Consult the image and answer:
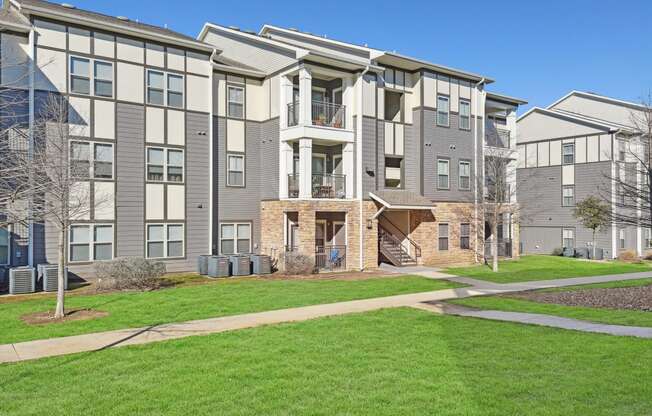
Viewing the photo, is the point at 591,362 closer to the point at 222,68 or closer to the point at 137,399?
the point at 137,399

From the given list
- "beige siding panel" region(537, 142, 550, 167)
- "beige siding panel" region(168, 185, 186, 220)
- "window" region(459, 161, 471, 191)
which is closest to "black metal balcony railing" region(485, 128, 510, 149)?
"window" region(459, 161, 471, 191)

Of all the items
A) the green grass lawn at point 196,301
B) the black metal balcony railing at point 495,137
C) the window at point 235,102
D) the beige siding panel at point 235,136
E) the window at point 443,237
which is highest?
the window at point 235,102

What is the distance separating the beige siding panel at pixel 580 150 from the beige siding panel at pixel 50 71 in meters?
34.0

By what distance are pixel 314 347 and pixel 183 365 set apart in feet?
7.88

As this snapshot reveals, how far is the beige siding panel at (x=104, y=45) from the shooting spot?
20.5 metres

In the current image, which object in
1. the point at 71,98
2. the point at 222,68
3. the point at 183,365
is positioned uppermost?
the point at 222,68

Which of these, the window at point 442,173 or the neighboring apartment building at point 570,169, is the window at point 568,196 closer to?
the neighboring apartment building at point 570,169

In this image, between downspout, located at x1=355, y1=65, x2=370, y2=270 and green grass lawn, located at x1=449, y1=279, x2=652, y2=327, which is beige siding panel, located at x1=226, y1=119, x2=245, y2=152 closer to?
downspout, located at x1=355, y1=65, x2=370, y2=270

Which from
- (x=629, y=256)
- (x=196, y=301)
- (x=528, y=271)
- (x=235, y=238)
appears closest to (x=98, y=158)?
(x=235, y=238)

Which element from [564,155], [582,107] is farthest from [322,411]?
[582,107]

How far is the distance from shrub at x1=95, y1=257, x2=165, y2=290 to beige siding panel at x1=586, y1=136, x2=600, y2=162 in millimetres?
32078

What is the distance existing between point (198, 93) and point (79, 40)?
5.11m

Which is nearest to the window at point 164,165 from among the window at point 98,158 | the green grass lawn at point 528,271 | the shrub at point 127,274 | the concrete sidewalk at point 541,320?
the window at point 98,158

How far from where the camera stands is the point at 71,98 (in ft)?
65.5
